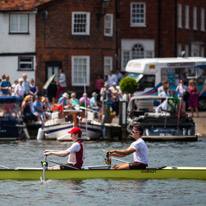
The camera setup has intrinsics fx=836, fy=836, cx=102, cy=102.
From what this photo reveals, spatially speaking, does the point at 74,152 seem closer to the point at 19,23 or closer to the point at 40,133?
the point at 40,133

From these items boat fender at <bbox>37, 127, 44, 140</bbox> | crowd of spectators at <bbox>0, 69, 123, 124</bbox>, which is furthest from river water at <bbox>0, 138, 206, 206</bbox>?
crowd of spectators at <bbox>0, 69, 123, 124</bbox>

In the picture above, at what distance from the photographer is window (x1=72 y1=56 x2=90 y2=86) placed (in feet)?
170

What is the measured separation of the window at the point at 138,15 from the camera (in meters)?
60.2

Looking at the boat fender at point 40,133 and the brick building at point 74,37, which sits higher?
the brick building at point 74,37

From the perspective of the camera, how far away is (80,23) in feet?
171

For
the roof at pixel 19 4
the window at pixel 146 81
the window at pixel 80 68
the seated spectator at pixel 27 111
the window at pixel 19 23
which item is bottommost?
the seated spectator at pixel 27 111

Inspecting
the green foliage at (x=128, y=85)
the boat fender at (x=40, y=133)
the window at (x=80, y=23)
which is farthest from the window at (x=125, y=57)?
the boat fender at (x=40, y=133)

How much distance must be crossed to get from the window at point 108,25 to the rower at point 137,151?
1254 inches

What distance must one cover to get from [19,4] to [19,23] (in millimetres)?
1166

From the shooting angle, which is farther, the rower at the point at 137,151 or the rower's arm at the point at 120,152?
the rower's arm at the point at 120,152

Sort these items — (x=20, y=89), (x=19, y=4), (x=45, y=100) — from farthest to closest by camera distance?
(x=19, y=4) < (x=20, y=89) < (x=45, y=100)

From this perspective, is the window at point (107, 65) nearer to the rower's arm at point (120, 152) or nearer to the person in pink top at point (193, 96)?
the person in pink top at point (193, 96)

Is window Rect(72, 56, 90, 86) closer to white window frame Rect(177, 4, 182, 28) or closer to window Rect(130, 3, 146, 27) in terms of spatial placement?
window Rect(130, 3, 146, 27)

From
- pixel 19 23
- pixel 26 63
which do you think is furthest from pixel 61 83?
pixel 19 23
